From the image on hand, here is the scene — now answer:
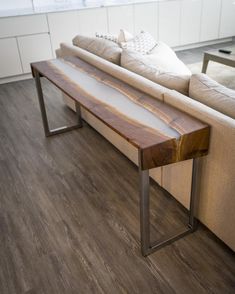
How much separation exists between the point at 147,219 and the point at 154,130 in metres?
0.46

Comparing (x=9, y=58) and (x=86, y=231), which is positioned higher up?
(x=9, y=58)

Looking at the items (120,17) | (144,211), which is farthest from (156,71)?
(120,17)

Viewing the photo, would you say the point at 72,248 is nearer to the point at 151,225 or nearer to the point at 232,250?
the point at 151,225

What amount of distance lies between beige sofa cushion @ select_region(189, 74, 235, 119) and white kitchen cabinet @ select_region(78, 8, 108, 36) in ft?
10.2

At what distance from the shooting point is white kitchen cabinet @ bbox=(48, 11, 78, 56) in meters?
4.24

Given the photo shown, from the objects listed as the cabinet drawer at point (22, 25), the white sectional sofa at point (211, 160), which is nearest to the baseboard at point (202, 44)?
the cabinet drawer at point (22, 25)

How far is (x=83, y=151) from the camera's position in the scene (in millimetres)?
2654

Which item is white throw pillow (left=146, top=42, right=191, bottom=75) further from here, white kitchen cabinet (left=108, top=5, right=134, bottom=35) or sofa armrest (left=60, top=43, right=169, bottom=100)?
white kitchen cabinet (left=108, top=5, right=134, bottom=35)

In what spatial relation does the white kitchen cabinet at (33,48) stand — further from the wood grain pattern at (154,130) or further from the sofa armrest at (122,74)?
the wood grain pattern at (154,130)

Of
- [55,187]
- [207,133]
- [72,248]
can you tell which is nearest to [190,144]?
[207,133]

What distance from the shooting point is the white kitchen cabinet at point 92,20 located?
4.40 m

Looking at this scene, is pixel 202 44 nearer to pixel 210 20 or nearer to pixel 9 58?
pixel 210 20

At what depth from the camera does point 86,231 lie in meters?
1.86

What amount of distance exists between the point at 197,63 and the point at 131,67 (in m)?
2.71
